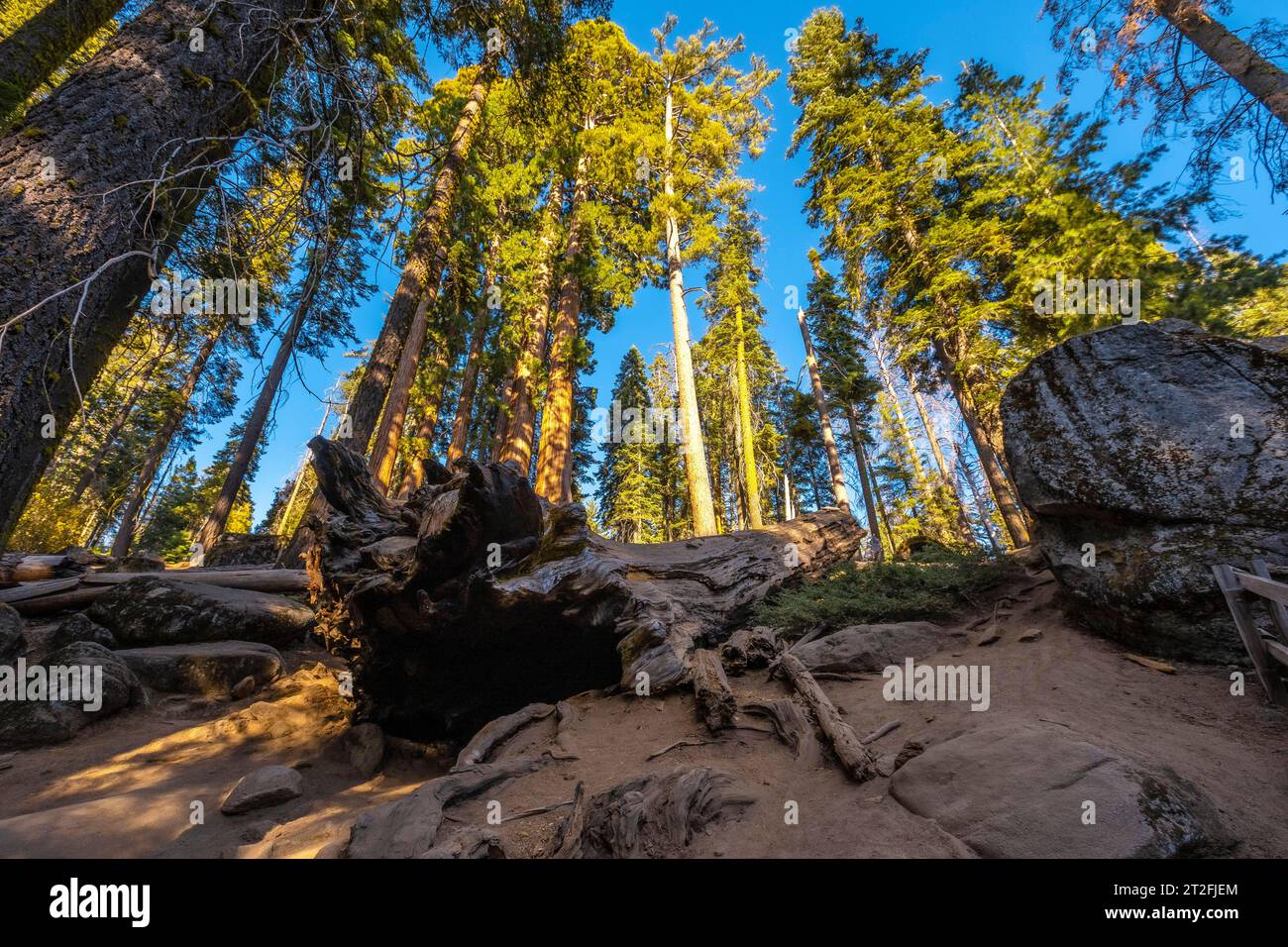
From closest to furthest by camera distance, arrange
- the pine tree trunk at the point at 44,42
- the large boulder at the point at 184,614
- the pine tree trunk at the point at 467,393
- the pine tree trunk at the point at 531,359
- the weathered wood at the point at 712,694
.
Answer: the pine tree trunk at the point at 44,42, the weathered wood at the point at 712,694, the large boulder at the point at 184,614, the pine tree trunk at the point at 531,359, the pine tree trunk at the point at 467,393

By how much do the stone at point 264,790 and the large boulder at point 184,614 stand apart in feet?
13.3

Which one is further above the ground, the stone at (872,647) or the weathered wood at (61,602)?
the weathered wood at (61,602)

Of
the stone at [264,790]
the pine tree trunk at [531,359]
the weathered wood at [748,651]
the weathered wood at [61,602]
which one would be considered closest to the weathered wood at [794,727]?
the weathered wood at [748,651]

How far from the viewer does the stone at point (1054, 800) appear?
2.22 meters

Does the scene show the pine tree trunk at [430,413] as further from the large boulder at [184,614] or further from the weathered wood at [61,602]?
the weathered wood at [61,602]

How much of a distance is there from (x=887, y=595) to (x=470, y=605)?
689 cm

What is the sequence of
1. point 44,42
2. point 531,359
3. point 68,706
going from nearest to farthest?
point 44,42
point 68,706
point 531,359

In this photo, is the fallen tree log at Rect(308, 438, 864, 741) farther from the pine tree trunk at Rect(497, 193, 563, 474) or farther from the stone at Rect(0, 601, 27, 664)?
the pine tree trunk at Rect(497, 193, 563, 474)

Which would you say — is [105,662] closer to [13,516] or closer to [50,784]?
[50,784]

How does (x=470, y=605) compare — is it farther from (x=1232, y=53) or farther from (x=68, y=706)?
(x=1232, y=53)

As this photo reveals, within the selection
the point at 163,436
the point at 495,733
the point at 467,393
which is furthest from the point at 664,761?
the point at 163,436

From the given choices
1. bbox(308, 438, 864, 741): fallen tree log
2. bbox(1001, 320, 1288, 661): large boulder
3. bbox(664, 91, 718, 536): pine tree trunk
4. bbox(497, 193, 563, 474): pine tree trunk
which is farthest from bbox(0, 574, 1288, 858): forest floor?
bbox(497, 193, 563, 474): pine tree trunk

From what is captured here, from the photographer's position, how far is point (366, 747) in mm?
5145

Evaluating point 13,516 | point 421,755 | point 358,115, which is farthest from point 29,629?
point 358,115
